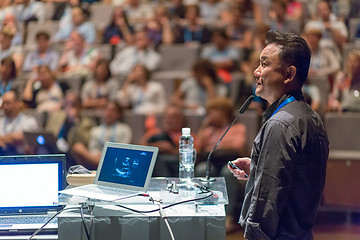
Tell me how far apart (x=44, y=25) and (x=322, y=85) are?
3621 millimetres

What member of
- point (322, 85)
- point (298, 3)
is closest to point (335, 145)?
point (322, 85)

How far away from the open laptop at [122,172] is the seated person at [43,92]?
11.4ft

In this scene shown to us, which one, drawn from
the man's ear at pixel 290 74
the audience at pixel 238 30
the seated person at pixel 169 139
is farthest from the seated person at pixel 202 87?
the man's ear at pixel 290 74

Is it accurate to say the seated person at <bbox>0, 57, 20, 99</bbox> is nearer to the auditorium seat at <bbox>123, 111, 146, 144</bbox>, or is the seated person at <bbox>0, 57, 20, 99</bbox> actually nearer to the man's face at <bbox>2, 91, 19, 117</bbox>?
the man's face at <bbox>2, 91, 19, 117</bbox>

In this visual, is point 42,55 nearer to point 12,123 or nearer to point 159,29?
point 159,29

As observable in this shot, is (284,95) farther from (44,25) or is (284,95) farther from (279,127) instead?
(44,25)

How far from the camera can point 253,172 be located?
1.87 metres

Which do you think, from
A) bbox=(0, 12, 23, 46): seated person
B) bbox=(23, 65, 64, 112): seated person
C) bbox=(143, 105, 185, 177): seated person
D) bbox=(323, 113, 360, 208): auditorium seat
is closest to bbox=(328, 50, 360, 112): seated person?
bbox=(323, 113, 360, 208): auditorium seat

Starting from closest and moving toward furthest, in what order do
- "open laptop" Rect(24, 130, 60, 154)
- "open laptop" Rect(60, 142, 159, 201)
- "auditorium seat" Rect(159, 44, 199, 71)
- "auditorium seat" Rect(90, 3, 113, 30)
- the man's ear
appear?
the man's ear, "open laptop" Rect(60, 142, 159, 201), "open laptop" Rect(24, 130, 60, 154), "auditorium seat" Rect(159, 44, 199, 71), "auditorium seat" Rect(90, 3, 113, 30)

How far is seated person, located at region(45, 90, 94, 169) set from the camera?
Result: 512 cm

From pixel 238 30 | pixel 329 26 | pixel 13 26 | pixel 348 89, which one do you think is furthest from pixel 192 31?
pixel 13 26

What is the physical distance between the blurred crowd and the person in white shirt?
1 cm

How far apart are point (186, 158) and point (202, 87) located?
3.05 m

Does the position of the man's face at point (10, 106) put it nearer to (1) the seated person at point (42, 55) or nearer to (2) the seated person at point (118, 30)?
(1) the seated person at point (42, 55)
